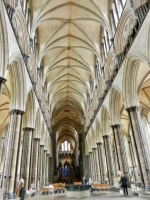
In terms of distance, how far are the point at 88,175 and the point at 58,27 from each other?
20.4 m

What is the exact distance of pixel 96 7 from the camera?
1325 cm

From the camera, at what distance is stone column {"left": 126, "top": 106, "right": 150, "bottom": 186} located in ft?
28.6

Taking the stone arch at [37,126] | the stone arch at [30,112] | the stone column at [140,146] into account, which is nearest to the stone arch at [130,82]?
the stone column at [140,146]

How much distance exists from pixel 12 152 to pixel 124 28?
372 inches

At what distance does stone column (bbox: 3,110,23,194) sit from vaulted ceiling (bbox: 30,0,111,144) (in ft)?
21.2

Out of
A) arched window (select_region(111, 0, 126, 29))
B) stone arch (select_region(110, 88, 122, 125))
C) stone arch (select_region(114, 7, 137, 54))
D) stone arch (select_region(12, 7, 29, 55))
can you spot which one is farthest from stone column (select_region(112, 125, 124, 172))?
stone arch (select_region(12, 7, 29, 55))

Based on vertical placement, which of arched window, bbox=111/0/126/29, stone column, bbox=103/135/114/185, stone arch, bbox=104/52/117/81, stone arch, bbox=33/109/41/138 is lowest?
stone column, bbox=103/135/114/185

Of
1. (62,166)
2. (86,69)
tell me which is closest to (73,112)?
(86,69)

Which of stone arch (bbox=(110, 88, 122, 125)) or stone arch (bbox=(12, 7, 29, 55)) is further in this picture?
stone arch (bbox=(110, 88, 122, 125))

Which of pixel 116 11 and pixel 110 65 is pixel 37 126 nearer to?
pixel 110 65

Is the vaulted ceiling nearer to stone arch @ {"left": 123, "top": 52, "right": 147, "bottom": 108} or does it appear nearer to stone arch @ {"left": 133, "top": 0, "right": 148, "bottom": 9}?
stone arch @ {"left": 133, "top": 0, "right": 148, "bottom": 9}

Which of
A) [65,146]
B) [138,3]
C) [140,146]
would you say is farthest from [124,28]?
[65,146]

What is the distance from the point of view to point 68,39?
55.8 feet

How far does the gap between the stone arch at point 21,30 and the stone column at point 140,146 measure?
742 cm
